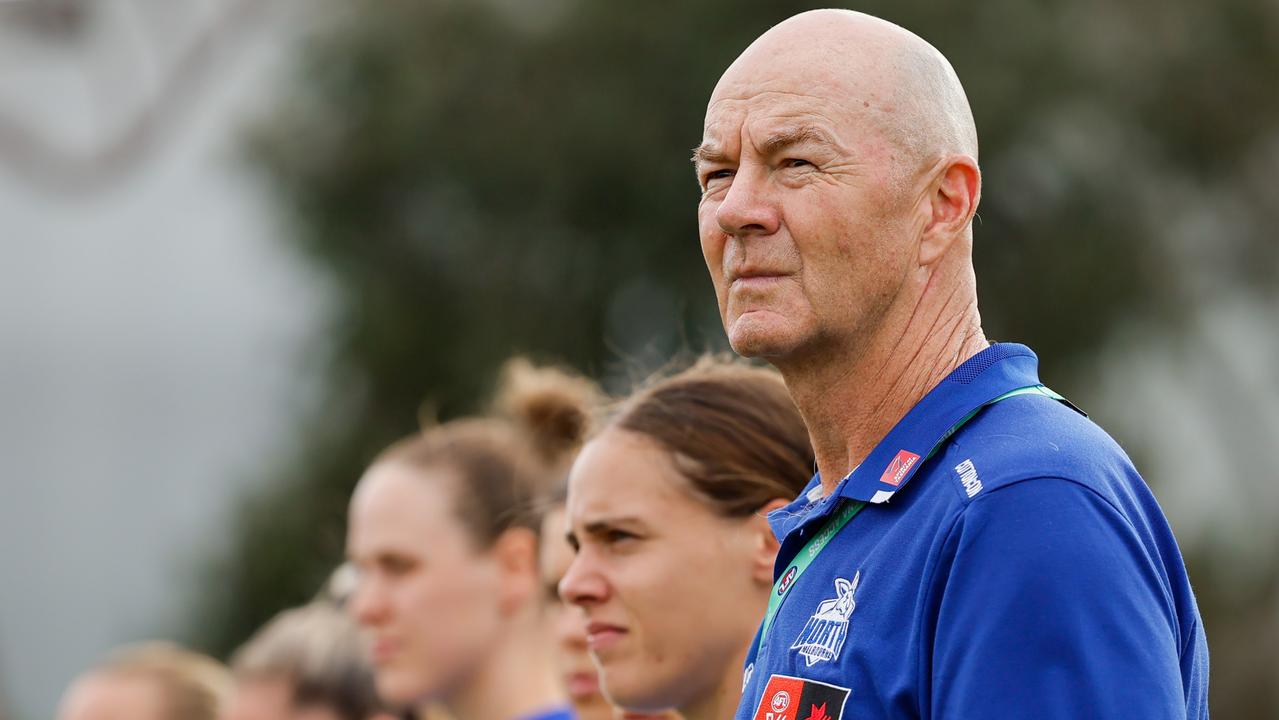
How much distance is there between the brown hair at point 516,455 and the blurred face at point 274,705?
1.02 m

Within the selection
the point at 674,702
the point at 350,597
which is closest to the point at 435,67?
the point at 350,597

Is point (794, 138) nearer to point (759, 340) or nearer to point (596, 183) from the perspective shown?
point (759, 340)

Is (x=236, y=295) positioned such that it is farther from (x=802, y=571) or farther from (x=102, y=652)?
(x=802, y=571)

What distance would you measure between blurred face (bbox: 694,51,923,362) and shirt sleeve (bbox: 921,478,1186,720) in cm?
48

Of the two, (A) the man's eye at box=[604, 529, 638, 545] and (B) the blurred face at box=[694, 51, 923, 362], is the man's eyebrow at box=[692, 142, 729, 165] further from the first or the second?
(A) the man's eye at box=[604, 529, 638, 545]

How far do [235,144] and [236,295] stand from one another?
4441mm

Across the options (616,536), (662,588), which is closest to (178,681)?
(616,536)

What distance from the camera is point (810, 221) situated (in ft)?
8.48

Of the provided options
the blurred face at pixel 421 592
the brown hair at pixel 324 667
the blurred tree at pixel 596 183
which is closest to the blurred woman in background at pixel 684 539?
the blurred face at pixel 421 592

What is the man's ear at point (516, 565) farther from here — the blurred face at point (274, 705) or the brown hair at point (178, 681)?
the brown hair at point (178, 681)

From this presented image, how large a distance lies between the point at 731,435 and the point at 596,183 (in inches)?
481

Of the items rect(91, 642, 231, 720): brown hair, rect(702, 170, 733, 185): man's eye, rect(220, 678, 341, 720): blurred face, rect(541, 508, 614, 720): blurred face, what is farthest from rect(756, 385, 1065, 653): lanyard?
rect(91, 642, 231, 720): brown hair

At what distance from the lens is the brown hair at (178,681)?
21.8ft

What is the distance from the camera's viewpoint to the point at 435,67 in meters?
16.2
